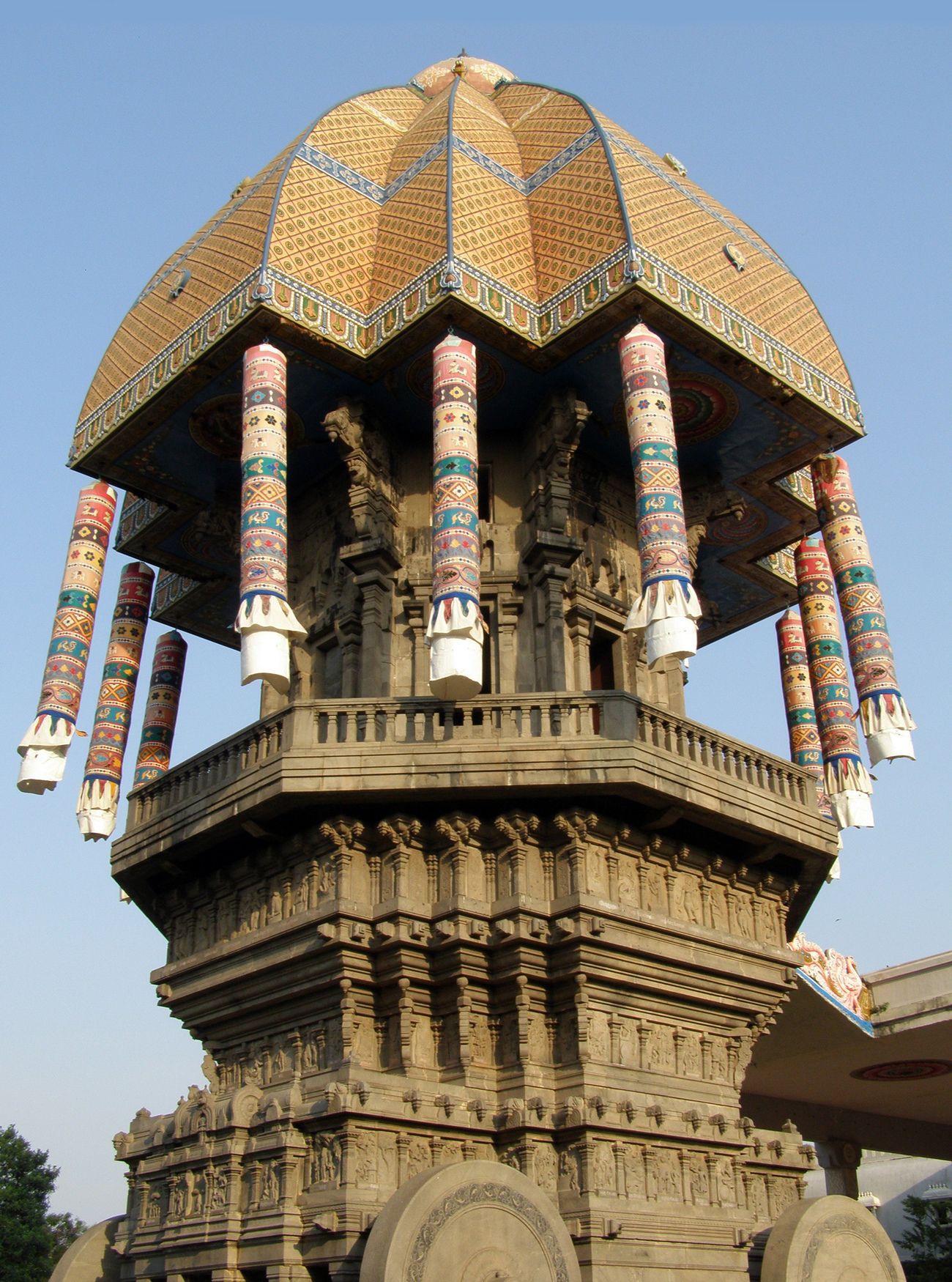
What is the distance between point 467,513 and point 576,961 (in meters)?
5.95

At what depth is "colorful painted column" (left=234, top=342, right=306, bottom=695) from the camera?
18.3m

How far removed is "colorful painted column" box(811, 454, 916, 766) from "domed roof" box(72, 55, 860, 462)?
5.03 ft

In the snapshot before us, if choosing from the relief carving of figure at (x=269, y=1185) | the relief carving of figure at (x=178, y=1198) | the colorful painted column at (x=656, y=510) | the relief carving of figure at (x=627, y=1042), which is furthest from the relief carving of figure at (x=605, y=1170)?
the colorful painted column at (x=656, y=510)

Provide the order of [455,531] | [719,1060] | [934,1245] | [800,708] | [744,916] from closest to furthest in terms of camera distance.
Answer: [455,531] → [719,1060] → [744,916] → [800,708] → [934,1245]

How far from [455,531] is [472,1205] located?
8343 millimetres

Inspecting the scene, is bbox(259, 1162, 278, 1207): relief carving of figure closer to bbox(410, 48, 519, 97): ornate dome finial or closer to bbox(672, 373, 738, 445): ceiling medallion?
bbox(672, 373, 738, 445): ceiling medallion

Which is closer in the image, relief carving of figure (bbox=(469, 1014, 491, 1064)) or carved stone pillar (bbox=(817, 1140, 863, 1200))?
relief carving of figure (bbox=(469, 1014, 491, 1064))

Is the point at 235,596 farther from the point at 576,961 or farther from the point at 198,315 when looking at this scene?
the point at 576,961

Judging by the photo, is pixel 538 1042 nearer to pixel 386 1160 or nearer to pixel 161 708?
pixel 386 1160

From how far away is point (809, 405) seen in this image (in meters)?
22.1

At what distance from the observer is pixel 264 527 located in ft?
63.3

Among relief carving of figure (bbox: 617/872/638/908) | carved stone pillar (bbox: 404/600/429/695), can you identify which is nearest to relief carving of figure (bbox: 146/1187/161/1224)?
relief carving of figure (bbox: 617/872/638/908)

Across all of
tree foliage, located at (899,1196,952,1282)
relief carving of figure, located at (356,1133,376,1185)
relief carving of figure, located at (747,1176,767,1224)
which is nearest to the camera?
relief carving of figure, located at (356,1133,376,1185)

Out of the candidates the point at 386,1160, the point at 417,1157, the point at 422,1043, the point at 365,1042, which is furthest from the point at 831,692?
the point at 386,1160
